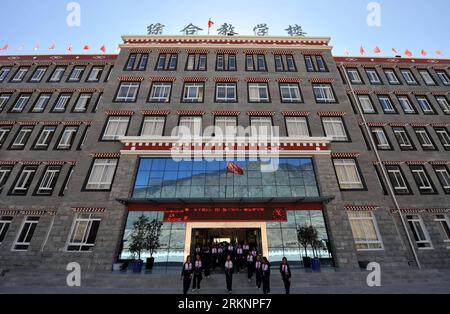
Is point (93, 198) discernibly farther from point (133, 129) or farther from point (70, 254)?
point (133, 129)

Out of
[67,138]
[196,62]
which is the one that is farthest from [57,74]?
[196,62]

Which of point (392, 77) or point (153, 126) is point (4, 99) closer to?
point (153, 126)

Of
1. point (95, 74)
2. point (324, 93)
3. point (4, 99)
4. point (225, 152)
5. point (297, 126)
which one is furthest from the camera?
point (95, 74)

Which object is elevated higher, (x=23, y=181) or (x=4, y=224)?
(x=23, y=181)

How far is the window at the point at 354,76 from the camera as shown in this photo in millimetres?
24548

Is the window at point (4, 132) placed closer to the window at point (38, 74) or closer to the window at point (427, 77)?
the window at point (38, 74)

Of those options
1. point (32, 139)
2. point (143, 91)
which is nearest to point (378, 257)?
point (143, 91)

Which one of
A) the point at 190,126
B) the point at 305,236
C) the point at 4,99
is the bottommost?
the point at 305,236

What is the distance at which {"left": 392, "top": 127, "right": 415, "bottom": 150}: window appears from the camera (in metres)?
21.2

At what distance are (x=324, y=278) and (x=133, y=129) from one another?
17947 millimetres

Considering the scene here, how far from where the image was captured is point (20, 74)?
83.0 ft

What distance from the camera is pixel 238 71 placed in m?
23.4

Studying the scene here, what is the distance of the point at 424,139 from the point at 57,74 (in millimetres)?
38519
